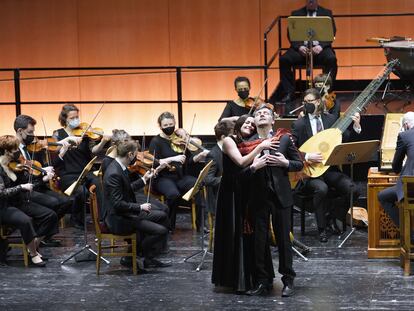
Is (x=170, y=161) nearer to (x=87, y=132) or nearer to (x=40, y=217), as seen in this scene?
(x=87, y=132)

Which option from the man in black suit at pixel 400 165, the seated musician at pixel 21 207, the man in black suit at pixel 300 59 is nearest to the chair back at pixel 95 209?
the seated musician at pixel 21 207

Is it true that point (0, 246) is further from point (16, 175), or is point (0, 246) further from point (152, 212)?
point (152, 212)

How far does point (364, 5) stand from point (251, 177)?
6.33m

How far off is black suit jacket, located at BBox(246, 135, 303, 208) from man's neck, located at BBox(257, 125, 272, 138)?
0.18ft

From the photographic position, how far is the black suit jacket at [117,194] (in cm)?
725

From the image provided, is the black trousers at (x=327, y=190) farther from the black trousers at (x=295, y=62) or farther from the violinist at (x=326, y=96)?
the black trousers at (x=295, y=62)

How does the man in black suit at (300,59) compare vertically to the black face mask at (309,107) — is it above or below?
above

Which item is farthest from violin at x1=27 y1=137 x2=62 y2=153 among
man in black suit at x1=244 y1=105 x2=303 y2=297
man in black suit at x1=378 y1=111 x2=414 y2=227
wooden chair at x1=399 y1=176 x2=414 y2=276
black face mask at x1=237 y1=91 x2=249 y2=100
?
wooden chair at x1=399 y1=176 x2=414 y2=276

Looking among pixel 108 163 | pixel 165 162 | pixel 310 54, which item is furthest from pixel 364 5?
pixel 108 163

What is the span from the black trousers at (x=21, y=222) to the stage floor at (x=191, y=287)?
0.90 ft

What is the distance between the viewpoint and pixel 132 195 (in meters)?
7.49

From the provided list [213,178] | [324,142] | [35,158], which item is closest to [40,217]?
[35,158]

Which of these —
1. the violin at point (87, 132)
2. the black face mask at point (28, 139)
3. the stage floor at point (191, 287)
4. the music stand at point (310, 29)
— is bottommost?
the stage floor at point (191, 287)

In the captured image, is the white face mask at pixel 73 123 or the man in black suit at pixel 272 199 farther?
the white face mask at pixel 73 123
